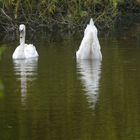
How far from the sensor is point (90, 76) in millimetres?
17672

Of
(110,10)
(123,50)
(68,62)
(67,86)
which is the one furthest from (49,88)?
(110,10)

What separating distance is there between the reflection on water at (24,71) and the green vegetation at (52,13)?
11.0 m

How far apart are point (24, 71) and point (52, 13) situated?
1521 cm

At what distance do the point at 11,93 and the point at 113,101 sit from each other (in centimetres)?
224

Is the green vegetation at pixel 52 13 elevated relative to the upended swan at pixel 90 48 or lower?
elevated

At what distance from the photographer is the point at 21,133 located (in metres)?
11.3

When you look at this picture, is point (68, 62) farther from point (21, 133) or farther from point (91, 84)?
point (21, 133)

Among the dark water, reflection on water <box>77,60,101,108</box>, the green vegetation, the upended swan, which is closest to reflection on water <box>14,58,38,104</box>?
the dark water

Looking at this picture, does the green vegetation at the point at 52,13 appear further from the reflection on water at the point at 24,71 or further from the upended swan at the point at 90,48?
the reflection on water at the point at 24,71

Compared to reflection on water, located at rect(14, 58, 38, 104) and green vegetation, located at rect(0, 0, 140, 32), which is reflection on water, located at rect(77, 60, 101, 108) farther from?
green vegetation, located at rect(0, 0, 140, 32)

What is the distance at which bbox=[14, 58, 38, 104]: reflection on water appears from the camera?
51.5ft

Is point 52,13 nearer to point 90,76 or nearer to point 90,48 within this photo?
point 90,48

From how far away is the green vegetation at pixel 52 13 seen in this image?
33688 mm

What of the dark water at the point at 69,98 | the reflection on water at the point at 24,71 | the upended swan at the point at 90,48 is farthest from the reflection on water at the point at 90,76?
the reflection on water at the point at 24,71
